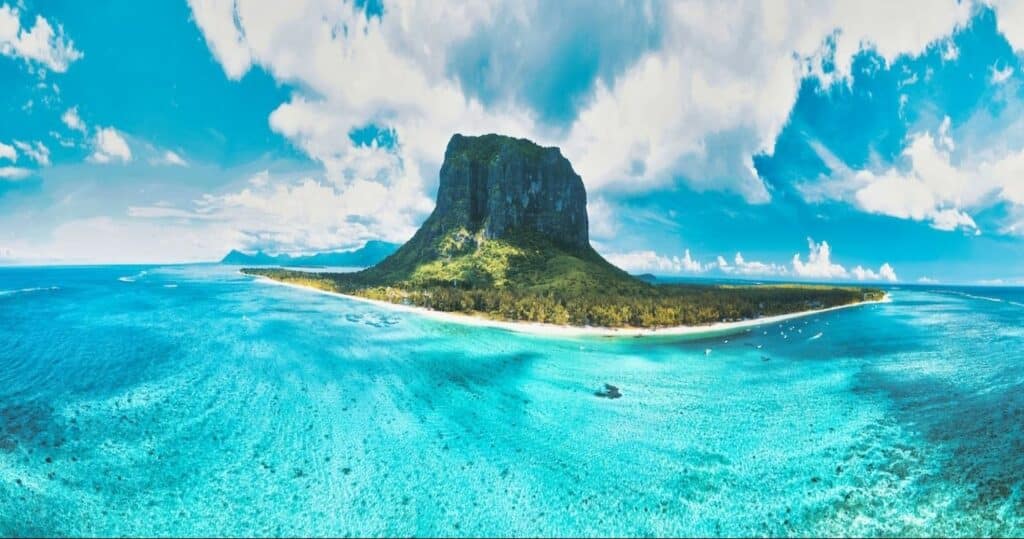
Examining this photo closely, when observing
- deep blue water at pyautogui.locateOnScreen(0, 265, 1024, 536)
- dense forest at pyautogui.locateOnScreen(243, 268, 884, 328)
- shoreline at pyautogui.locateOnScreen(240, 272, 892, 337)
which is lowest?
deep blue water at pyautogui.locateOnScreen(0, 265, 1024, 536)

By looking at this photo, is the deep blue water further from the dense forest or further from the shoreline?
the dense forest

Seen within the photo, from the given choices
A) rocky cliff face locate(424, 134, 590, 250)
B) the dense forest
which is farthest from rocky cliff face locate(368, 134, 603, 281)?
the dense forest

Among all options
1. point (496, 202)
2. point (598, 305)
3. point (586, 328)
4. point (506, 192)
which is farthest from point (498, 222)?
point (586, 328)

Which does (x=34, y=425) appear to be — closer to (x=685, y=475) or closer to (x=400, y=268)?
(x=685, y=475)

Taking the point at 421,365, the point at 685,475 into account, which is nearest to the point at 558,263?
the point at 421,365

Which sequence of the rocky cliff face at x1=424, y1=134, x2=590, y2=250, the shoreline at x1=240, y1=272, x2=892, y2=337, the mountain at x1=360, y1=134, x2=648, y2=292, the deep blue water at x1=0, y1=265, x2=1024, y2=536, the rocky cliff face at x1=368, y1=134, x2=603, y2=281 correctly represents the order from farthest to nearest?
the rocky cliff face at x1=424, y1=134, x2=590, y2=250
the rocky cliff face at x1=368, y1=134, x2=603, y2=281
the mountain at x1=360, y1=134, x2=648, y2=292
the shoreline at x1=240, y1=272, x2=892, y2=337
the deep blue water at x1=0, y1=265, x2=1024, y2=536

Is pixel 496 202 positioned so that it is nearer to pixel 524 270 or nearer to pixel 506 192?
pixel 506 192
